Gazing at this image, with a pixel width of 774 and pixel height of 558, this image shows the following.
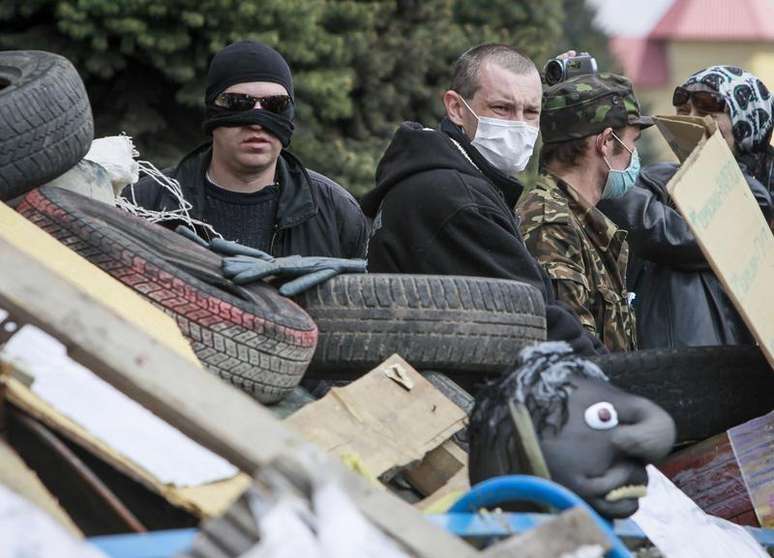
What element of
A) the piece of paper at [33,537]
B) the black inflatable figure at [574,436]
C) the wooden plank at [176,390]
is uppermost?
the wooden plank at [176,390]

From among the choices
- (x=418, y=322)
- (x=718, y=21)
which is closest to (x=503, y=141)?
(x=418, y=322)

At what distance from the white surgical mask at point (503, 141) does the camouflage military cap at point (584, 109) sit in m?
0.33

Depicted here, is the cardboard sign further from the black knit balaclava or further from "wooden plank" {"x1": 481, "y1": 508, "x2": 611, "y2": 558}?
"wooden plank" {"x1": 481, "y1": 508, "x2": 611, "y2": 558}

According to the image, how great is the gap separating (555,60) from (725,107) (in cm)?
78

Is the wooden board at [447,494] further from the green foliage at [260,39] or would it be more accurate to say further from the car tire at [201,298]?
the green foliage at [260,39]

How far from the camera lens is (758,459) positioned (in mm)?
4320

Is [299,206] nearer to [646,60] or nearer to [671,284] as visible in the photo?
[671,284]

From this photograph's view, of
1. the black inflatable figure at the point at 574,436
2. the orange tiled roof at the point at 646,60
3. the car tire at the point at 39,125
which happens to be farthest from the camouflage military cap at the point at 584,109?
the orange tiled roof at the point at 646,60

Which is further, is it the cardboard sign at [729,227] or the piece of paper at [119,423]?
the cardboard sign at [729,227]

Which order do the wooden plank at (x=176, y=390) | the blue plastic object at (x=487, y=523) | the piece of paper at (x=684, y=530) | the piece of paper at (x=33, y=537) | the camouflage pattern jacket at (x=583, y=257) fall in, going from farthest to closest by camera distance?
the camouflage pattern jacket at (x=583, y=257)
the piece of paper at (x=684, y=530)
the blue plastic object at (x=487, y=523)
the wooden plank at (x=176, y=390)
the piece of paper at (x=33, y=537)

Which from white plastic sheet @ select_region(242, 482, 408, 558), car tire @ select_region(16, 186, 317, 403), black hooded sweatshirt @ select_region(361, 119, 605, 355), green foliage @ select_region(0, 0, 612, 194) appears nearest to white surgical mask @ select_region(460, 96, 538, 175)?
black hooded sweatshirt @ select_region(361, 119, 605, 355)

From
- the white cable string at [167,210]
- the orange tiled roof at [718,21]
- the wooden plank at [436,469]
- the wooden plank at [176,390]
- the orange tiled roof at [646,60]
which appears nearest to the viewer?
the wooden plank at [176,390]

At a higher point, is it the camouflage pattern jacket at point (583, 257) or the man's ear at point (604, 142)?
the man's ear at point (604, 142)

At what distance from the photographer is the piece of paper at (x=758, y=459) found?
4.23 meters
